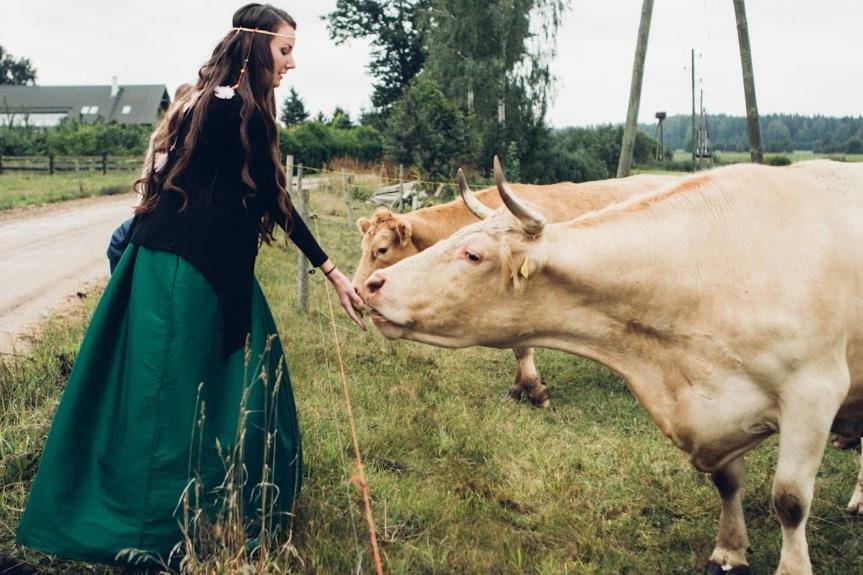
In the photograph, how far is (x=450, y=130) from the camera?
90.2 ft

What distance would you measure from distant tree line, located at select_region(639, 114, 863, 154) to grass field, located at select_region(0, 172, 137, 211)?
59.2ft

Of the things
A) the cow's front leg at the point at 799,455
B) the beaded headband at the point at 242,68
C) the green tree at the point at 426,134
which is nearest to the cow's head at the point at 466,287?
the beaded headband at the point at 242,68

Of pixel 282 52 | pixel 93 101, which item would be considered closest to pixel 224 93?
pixel 282 52

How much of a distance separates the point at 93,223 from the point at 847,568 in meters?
17.4

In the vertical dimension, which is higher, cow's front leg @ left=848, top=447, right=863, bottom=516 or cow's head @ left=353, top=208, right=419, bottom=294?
cow's head @ left=353, top=208, right=419, bottom=294

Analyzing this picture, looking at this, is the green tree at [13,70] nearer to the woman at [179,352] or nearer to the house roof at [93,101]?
the house roof at [93,101]

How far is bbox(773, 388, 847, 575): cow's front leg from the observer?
138 inches

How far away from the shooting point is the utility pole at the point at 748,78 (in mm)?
12445

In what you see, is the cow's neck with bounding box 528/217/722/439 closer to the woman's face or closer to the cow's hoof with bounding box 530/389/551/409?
the woman's face

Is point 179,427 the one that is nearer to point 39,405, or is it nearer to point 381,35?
point 39,405

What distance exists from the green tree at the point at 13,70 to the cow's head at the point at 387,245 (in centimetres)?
9683

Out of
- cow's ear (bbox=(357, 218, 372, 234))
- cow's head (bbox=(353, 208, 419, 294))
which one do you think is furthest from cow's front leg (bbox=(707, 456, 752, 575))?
cow's ear (bbox=(357, 218, 372, 234))

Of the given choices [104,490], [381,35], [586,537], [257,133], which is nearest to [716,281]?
[586,537]

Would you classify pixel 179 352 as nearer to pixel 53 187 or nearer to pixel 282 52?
pixel 282 52
